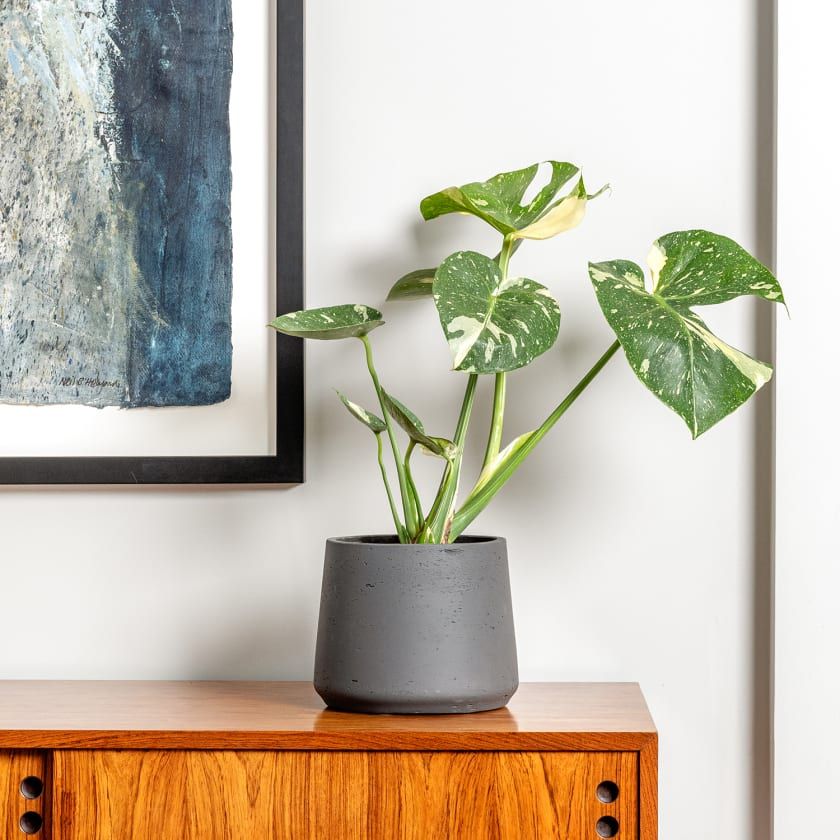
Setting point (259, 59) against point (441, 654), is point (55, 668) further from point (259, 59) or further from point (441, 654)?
point (259, 59)

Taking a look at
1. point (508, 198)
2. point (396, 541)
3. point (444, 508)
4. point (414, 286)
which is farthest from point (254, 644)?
point (508, 198)

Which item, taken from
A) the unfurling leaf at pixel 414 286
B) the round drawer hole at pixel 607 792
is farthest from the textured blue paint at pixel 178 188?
the round drawer hole at pixel 607 792

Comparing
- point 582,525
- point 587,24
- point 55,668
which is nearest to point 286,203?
point 587,24

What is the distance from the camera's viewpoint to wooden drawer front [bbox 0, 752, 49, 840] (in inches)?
35.3

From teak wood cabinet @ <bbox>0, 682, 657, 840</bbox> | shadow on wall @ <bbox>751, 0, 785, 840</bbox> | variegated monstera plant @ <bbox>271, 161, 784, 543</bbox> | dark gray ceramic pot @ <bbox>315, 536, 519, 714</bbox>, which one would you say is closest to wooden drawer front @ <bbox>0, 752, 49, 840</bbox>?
teak wood cabinet @ <bbox>0, 682, 657, 840</bbox>

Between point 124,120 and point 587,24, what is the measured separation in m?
0.58

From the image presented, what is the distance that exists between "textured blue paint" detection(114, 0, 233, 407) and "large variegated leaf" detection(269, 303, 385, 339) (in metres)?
0.24

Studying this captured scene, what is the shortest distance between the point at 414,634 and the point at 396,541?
16cm

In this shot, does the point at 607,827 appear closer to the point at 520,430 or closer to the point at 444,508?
the point at 444,508

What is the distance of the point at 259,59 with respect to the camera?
119cm

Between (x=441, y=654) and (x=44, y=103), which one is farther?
(x=44, y=103)

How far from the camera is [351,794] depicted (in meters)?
0.88

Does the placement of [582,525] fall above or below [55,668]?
above

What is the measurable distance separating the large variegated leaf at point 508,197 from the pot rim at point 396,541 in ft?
1.09
